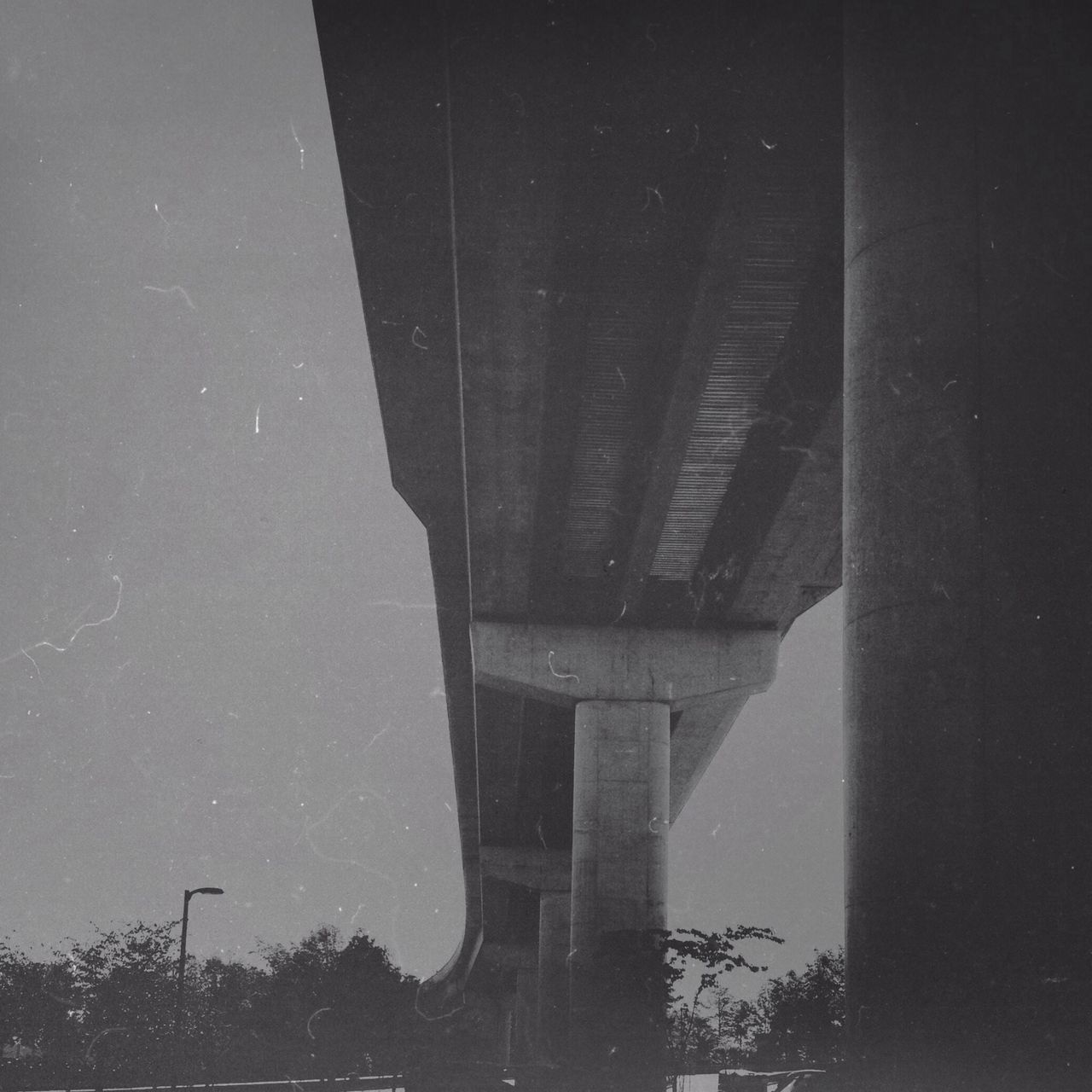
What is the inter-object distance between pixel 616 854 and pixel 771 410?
36.7 feet

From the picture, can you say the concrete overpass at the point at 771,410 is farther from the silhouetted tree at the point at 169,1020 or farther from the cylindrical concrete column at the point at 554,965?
the silhouetted tree at the point at 169,1020

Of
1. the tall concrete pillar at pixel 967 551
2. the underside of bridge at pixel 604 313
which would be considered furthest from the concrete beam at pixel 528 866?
the tall concrete pillar at pixel 967 551

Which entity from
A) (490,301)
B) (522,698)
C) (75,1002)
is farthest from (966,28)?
(75,1002)

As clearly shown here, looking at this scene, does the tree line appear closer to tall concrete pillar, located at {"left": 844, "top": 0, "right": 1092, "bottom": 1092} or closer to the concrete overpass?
the concrete overpass

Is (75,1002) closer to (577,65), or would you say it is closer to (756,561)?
(756,561)

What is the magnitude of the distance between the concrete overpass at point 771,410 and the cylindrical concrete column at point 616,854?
0.26 feet

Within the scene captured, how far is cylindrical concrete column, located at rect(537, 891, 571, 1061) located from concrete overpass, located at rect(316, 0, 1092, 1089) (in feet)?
42.7

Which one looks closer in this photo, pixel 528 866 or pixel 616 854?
pixel 616 854

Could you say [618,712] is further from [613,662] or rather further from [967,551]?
[967,551]

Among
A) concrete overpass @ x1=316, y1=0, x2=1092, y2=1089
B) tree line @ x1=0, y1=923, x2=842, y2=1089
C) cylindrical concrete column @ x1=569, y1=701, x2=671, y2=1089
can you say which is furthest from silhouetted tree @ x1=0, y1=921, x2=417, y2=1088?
concrete overpass @ x1=316, y1=0, x2=1092, y2=1089

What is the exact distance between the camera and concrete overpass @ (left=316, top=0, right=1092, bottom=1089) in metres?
6.71

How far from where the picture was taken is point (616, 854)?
25.8 metres

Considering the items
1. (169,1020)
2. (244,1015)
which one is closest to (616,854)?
(169,1020)

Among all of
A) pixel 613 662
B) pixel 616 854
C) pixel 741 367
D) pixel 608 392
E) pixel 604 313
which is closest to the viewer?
pixel 604 313
